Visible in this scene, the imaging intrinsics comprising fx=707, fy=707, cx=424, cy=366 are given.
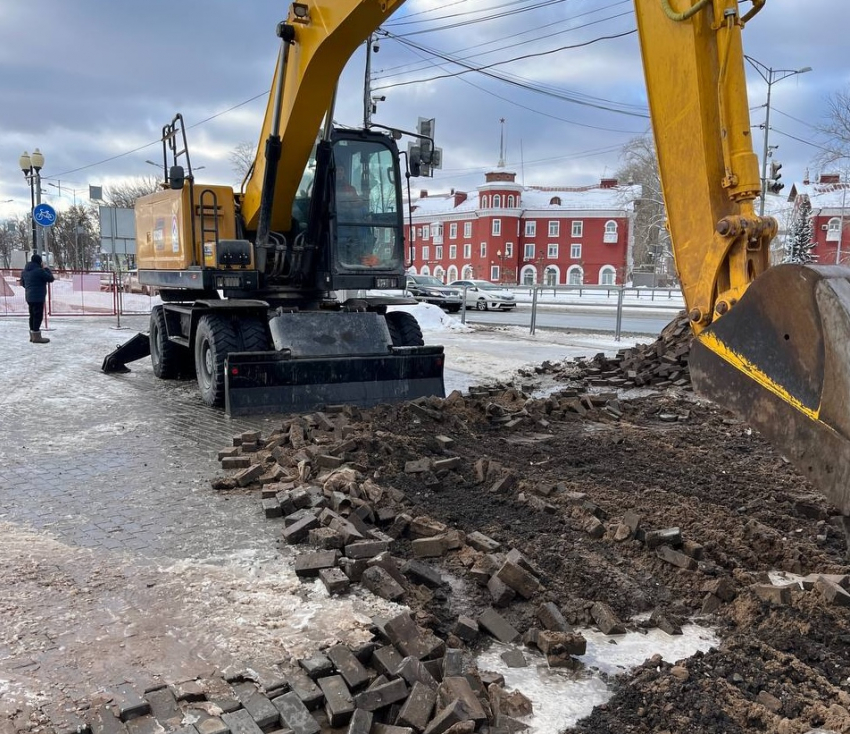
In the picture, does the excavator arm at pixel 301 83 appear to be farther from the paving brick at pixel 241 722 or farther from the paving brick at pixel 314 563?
the paving brick at pixel 241 722

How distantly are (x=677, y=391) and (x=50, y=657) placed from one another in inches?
358

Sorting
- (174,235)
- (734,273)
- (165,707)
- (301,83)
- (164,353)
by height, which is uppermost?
(301,83)

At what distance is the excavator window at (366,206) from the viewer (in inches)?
348

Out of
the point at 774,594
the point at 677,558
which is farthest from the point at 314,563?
the point at 774,594

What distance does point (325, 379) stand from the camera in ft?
27.7

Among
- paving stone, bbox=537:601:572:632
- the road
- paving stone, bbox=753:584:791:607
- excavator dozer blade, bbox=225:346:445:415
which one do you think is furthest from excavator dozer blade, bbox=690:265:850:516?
the road

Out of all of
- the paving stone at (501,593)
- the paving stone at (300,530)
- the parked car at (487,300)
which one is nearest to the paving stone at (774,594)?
the paving stone at (501,593)

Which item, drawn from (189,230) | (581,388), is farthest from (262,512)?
(581,388)

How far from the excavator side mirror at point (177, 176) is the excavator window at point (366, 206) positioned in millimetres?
1947

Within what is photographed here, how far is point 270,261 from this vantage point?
30.2ft

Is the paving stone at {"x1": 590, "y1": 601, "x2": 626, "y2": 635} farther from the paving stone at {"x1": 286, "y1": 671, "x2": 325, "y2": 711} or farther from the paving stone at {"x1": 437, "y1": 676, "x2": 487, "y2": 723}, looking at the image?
the paving stone at {"x1": 286, "y1": 671, "x2": 325, "y2": 711}

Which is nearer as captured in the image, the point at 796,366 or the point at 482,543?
the point at 796,366

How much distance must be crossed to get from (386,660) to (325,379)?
5.47m

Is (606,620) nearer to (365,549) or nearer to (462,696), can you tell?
(462,696)
